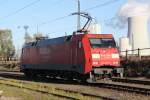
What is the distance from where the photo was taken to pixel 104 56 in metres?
26.2

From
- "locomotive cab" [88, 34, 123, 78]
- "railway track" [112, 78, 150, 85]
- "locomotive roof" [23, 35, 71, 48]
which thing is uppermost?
"locomotive roof" [23, 35, 71, 48]

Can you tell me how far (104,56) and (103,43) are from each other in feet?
3.08

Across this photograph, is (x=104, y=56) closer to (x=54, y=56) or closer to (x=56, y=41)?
(x=56, y=41)

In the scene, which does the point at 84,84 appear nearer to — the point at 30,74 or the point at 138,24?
the point at 30,74

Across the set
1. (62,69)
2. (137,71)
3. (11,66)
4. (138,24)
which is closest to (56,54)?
(62,69)

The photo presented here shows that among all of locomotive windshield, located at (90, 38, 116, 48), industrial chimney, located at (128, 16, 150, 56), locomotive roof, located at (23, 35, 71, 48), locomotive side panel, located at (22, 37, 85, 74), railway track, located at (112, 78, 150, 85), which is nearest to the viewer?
railway track, located at (112, 78, 150, 85)

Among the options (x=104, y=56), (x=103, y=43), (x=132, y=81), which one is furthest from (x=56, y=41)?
(x=132, y=81)

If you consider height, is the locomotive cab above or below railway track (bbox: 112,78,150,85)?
above

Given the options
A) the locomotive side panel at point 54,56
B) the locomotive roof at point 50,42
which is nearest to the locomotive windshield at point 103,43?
the locomotive side panel at point 54,56

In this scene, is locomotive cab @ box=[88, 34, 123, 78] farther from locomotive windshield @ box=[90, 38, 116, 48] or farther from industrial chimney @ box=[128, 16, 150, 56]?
industrial chimney @ box=[128, 16, 150, 56]

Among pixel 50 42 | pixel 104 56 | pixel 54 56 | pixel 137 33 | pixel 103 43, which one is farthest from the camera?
pixel 137 33

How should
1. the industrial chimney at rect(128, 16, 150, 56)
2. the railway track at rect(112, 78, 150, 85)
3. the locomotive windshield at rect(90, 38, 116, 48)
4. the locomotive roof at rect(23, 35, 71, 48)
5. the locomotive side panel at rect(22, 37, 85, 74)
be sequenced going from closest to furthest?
the railway track at rect(112, 78, 150, 85) → the locomotive windshield at rect(90, 38, 116, 48) → the locomotive side panel at rect(22, 37, 85, 74) → the locomotive roof at rect(23, 35, 71, 48) → the industrial chimney at rect(128, 16, 150, 56)

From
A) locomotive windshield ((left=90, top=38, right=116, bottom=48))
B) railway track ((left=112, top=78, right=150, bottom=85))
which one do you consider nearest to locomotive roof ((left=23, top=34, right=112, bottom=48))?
locomotive windshield ((left=90, top=38, right=116, bottom=48))

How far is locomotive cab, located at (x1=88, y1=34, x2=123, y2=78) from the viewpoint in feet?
84.5
